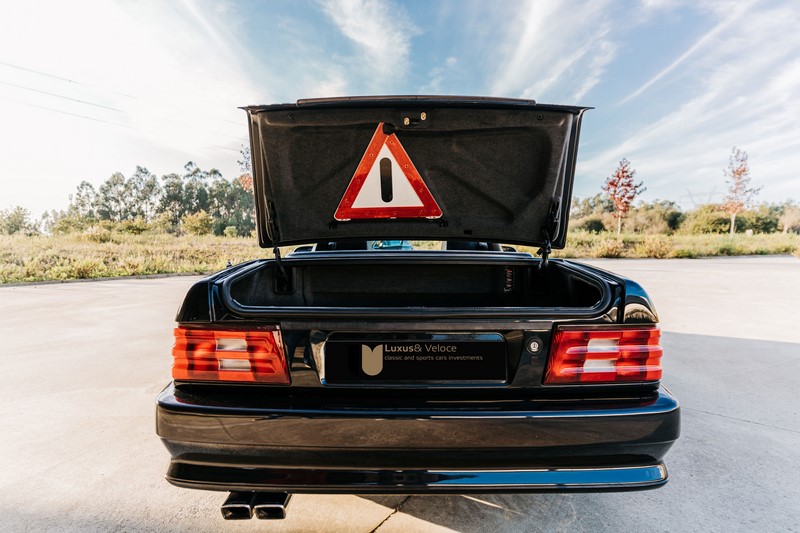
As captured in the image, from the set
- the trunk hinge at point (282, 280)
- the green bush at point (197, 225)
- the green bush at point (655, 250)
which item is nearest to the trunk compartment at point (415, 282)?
the trunk hinge at point (282, 280)

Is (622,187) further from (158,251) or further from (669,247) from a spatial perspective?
(158,251)

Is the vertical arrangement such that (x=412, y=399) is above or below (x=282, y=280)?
below

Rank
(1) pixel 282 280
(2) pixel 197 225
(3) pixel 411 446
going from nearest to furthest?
(3) pixel 411 446
(1) pixel 282 280
(2) pixel 197 225

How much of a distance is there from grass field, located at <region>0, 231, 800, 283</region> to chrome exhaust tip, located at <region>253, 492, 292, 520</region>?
11.4 m

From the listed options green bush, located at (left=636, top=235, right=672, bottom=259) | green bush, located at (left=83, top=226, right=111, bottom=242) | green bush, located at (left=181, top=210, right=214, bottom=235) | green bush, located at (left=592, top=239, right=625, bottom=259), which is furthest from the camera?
green bush, located at (left=181, top=210, right=214, bottom=235)

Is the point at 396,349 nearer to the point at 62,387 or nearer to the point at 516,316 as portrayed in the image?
the point at 516,316

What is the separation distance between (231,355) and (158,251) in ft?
61.1

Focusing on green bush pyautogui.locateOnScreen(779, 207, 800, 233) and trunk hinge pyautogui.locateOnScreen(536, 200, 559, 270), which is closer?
trunk hinge pyautogui.locateOnScreen(536, 200, 559, 270)

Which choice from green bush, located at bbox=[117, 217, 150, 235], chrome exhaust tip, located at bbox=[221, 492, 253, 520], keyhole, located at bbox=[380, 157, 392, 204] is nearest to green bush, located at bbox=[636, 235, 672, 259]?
keyhole, located at bbox=[380, 157, 392, 204]

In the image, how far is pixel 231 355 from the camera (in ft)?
4.64

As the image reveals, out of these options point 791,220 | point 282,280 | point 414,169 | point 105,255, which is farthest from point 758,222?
point 105,255

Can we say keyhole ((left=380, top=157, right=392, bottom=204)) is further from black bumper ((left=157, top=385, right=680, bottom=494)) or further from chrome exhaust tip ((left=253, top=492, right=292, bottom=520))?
chrome exhaust tip ((left=253, top=492, right=292, bottom=520))

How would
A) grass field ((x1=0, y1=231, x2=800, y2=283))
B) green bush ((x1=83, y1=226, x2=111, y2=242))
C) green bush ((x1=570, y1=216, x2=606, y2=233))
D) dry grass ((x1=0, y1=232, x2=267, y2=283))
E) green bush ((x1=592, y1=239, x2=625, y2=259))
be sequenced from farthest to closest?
green bush ((x1=570, y1=216, x2=606, y2=233)) < green bush ((x1=592, y1=239, x2=625, y2=259)) < green bush ((x1=83, y1=226, x2=111, y2=242)) < grass field ((x1=0, y1=231, x2=800, y2=283)) < dry grass ((x1=0, y1=232, x2=267, y2=283))

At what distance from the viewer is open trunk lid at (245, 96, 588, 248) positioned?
79.2 inches
